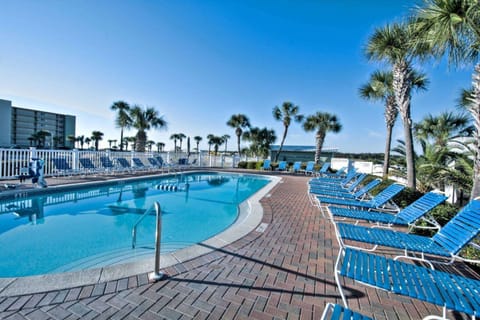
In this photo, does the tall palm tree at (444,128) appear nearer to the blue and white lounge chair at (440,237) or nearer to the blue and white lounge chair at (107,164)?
the blue and white lounge chair at (440,237)

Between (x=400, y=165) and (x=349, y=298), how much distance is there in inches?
385

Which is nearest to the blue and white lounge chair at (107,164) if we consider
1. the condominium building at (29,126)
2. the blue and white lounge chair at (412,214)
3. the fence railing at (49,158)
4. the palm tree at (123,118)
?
the fence railing at (49,158)

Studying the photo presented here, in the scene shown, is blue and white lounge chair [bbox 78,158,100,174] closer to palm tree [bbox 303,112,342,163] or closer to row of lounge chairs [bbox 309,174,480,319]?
row of lounge chairs [bbox 309,174,480,319]

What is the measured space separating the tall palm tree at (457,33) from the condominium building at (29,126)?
2958 inches

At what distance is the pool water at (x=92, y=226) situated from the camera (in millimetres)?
3469

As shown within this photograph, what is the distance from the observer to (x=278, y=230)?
13.4 ft

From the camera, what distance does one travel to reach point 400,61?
7.39 m

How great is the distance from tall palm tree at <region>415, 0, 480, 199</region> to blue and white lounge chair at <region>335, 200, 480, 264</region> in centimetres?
283

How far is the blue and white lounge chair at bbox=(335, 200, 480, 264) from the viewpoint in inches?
85.4

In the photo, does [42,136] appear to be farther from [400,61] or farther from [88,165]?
[400,61]

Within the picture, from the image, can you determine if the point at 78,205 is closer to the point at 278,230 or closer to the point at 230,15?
the point at 278,230

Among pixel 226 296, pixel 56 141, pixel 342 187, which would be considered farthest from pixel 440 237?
pixel 56 141

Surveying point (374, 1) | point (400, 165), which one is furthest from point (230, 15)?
point (400, 165)

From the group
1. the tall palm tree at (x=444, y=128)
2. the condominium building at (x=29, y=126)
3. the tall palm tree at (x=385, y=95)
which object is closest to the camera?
the tall palm tree at (x=444, y=128)
